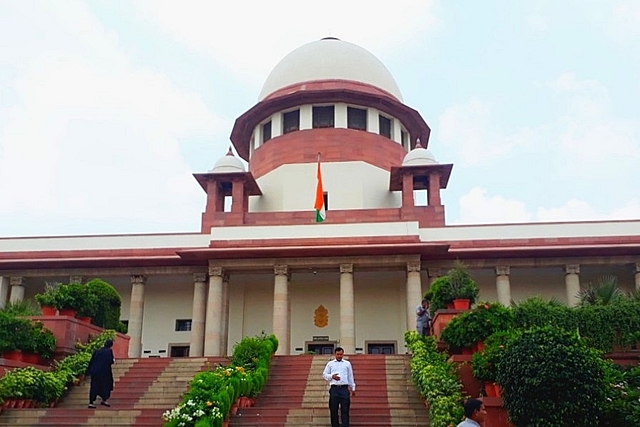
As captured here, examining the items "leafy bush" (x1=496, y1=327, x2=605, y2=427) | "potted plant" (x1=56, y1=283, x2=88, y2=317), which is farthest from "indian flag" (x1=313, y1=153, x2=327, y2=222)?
"leafy bush" (x1=496, y1=327, x2=605, y2=427)

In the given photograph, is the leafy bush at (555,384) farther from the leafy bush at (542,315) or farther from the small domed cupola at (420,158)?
the small domed cupola at (420,158)

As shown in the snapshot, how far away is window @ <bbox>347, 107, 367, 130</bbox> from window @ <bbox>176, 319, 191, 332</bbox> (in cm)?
965

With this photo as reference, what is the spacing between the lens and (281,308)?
66.5ft

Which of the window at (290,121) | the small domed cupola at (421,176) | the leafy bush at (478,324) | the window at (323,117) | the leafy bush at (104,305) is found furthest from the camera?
the window at (290,121)

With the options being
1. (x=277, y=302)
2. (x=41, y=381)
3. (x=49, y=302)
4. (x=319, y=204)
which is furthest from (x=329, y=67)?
(x=41, y=381)

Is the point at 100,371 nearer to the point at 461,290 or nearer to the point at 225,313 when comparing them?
the point at 461,290

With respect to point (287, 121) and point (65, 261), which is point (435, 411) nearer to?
point (65, 261)

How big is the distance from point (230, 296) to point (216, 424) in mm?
13759

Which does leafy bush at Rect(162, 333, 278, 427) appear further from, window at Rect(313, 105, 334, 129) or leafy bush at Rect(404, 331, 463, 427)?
window at Rect(313, 105, 334, 129)

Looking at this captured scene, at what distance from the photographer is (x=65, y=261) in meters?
22.5

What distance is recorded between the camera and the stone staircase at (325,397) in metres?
10.4

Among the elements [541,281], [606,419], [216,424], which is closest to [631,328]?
[606,419]

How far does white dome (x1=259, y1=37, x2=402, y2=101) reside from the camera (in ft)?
91.2

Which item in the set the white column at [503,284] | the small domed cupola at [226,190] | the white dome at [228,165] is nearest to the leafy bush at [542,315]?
the white column at [503,284]
